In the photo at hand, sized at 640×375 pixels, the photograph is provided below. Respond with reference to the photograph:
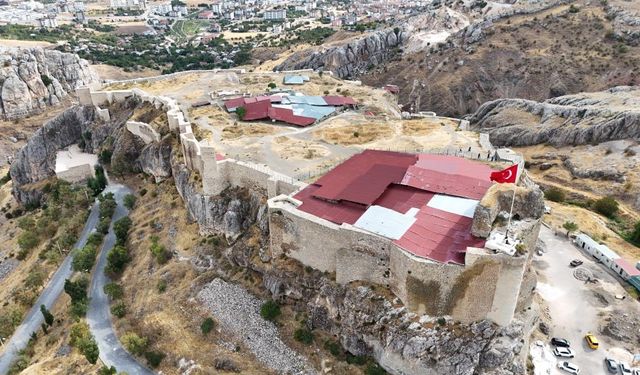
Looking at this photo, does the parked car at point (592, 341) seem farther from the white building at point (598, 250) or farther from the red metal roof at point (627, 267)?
the white building at point (598, 250)

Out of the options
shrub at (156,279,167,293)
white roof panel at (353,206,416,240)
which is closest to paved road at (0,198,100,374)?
shrub at (156,279,167,293)

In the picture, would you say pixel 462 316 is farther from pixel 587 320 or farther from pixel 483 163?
pixel 483 163

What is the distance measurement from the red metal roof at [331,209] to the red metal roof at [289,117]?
77.9 feet

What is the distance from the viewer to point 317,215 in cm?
4147

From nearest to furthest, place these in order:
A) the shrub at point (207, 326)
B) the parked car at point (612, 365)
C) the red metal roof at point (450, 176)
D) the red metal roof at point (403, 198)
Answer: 1. the parked car at point (612, 365)
2. the red metal roof at point (403, 198)
3. the red metal roof at point (450, 176)
4. the shrub at point (207, 326)

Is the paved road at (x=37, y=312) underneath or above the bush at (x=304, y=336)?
underneath

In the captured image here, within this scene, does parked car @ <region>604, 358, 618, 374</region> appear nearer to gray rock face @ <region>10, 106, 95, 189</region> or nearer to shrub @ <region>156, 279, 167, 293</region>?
shrub @ <region>156, 279, 167, 293</region>

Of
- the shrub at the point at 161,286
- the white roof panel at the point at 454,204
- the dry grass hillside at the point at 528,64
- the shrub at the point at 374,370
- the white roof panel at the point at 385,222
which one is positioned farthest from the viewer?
the dry grass hillside at the point at 528,64

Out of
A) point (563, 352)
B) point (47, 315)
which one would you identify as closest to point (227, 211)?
point (47, 315)

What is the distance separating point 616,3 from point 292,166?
109268 millimetres

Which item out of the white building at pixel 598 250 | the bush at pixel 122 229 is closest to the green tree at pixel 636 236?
the white building at pixel 598 250

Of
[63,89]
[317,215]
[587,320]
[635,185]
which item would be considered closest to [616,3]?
[635,185]

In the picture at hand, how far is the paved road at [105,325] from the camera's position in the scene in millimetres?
44500

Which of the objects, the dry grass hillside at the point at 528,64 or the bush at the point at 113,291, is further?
the dry grass hillside at the point at 528,64
